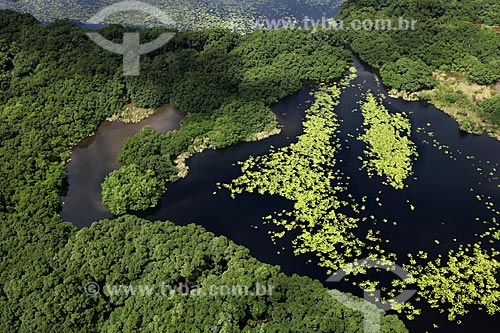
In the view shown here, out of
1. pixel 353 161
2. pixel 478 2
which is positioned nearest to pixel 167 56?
pixel 353 161

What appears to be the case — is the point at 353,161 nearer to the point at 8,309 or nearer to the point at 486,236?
the point at 486,236

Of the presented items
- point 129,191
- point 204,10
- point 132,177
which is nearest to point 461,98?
point 132,177

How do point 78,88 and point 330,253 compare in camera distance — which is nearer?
point 330,253

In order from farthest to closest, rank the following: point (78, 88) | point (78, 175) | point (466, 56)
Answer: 1. point (466, 56)
2. point (78, 88)
3. point (78, 175)

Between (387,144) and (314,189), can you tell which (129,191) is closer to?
(314,189)

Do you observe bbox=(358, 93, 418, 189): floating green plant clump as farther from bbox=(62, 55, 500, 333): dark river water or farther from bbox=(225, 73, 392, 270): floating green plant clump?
bbox=(225, 73, 392, 270): floating green plant clump

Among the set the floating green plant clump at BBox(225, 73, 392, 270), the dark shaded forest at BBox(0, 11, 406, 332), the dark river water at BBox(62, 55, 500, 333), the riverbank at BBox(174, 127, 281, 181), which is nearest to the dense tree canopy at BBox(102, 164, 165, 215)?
the dark river water at BBox(62, 55, 500, 333)

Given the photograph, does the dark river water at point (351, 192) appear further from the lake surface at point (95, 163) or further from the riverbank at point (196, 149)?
the riverbank at point (196, 149)
